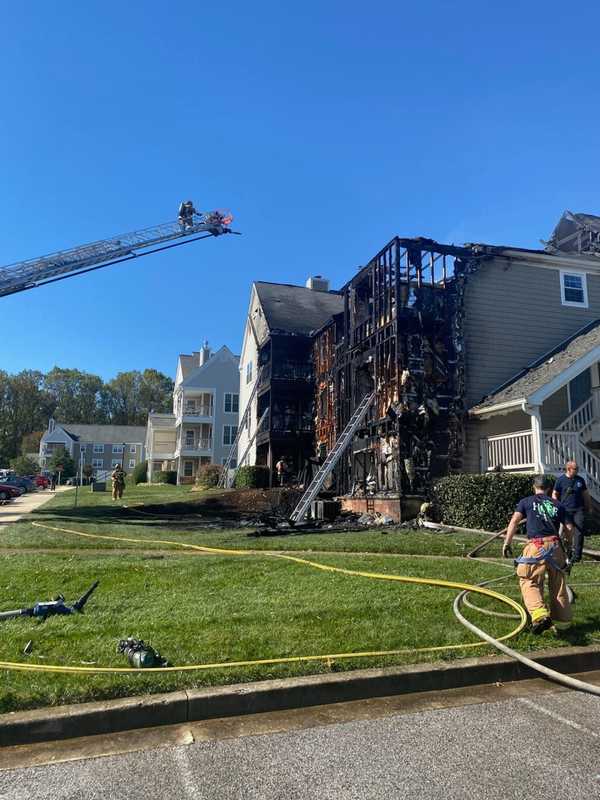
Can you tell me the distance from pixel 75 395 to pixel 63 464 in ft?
114

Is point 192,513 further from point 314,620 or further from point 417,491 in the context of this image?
point 314,620

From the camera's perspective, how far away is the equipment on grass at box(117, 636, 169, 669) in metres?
4.64

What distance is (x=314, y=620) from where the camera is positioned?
5828 mm

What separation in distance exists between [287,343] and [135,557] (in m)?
19.9

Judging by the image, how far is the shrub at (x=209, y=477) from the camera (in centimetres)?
3403

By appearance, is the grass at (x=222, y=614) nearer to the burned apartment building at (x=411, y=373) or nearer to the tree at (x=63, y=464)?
the burned apartment building at (x=411, y=373)

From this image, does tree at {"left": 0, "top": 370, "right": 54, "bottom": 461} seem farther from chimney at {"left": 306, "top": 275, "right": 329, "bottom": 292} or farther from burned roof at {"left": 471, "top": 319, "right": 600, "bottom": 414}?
burned roof at {"left": 471, "top": 319, "right": 600, "bottom": 414}

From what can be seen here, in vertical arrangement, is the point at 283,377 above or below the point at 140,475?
above

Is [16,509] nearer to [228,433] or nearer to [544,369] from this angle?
[544,369]

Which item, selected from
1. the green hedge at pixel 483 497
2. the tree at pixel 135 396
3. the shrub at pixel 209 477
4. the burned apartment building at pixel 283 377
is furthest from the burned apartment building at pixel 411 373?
the tree at pixel 135 396

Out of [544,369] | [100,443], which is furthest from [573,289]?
[100,443]

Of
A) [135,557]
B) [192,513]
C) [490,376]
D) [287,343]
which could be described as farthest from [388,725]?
[287,343]

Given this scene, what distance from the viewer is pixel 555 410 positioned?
1700cm

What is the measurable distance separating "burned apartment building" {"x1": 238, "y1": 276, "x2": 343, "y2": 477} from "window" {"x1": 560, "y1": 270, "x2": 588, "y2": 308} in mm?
11393
